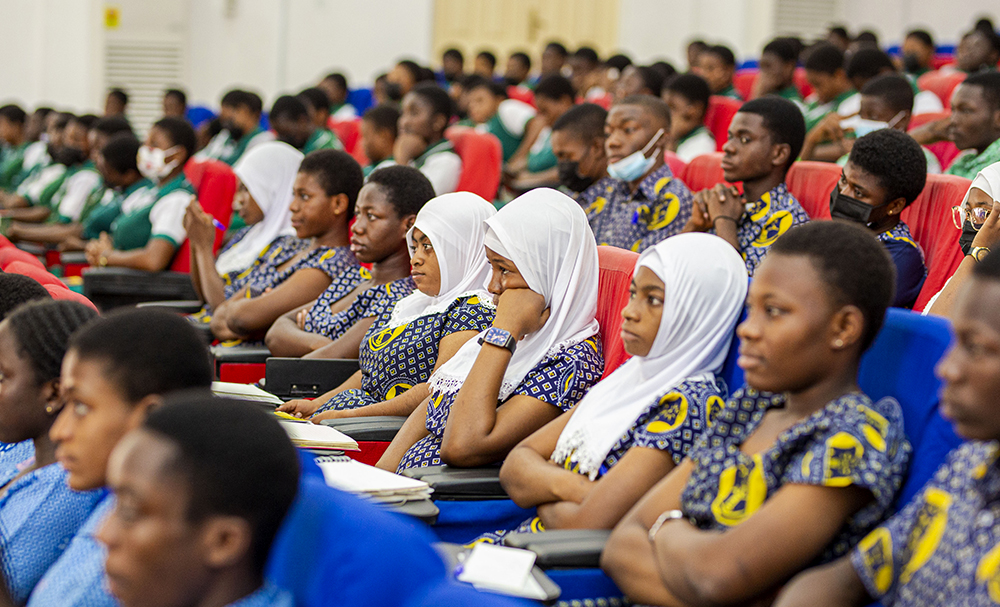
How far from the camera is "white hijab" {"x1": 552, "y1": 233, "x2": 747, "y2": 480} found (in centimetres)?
178

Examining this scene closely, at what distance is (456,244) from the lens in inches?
104

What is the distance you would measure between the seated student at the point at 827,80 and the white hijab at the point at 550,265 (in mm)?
3260

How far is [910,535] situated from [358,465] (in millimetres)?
1089

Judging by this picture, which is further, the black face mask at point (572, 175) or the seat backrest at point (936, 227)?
the black face mask at point (572, 175)

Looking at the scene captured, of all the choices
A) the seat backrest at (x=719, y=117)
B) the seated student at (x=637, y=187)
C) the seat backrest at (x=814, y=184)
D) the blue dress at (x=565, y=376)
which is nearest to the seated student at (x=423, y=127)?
the seated student at (x=637, y=187)

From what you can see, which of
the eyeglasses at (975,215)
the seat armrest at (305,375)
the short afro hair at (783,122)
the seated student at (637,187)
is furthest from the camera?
the seated student at (637,187)

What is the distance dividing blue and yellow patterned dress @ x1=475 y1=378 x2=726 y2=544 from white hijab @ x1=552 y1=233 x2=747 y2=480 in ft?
0.05

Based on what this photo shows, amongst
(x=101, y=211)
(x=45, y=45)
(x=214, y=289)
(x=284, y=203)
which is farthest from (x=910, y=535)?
(x=45, y=45)

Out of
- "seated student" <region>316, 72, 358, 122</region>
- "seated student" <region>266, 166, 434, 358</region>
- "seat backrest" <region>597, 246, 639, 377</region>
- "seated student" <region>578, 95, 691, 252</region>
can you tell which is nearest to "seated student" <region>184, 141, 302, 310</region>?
"seated student" <region>266, 166, 434, 358</region>

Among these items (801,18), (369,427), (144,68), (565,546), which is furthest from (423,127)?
(144,68)

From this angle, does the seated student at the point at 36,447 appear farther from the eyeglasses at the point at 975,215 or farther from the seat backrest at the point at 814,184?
the seat backrest at the point at 814,184

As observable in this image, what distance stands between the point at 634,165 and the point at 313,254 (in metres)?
1.19

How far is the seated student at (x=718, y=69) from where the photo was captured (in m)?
6.35

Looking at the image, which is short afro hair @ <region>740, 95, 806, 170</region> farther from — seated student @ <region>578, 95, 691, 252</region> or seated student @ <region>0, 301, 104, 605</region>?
seated student @ <region>0, 301, 104, 605</region>
